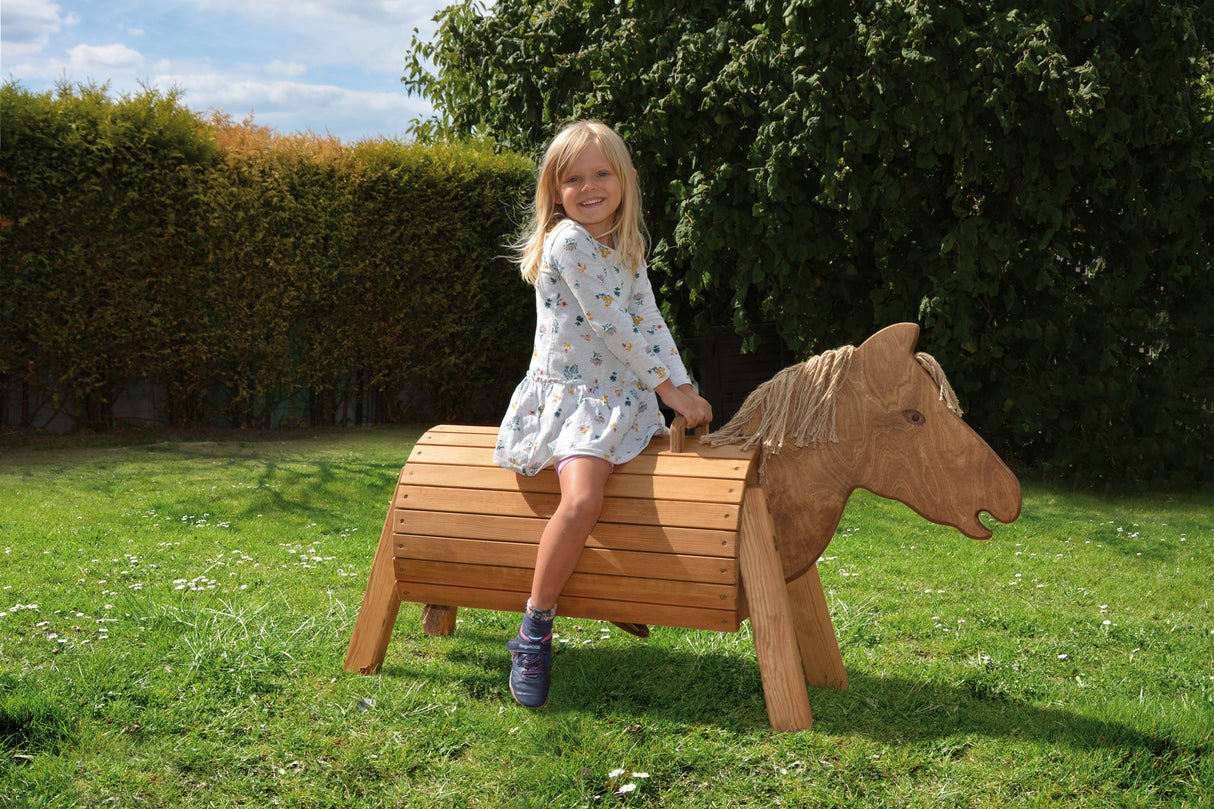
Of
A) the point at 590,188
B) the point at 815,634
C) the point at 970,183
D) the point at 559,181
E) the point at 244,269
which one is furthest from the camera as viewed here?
the point at 244,269

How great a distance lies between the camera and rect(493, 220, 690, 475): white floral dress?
3.35 m

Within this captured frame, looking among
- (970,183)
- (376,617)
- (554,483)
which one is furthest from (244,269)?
(554,483)

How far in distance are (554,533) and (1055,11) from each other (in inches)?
235

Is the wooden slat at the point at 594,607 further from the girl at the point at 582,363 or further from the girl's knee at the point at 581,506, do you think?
the girl's knee at the point at 581,506

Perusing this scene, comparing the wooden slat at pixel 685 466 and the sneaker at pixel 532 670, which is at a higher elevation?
the wooden slat at pixel 685 466

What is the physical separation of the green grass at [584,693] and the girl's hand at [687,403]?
980 mm

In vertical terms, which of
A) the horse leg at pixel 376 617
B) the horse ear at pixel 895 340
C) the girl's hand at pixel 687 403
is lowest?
the horse leg at pixel 376 617

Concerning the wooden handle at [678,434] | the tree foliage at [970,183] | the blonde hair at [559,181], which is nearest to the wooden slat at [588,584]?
the wooden handle at [678,434]

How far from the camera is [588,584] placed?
3.33 m

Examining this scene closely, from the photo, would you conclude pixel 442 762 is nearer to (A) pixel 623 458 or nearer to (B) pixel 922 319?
(A) pixel 623 458

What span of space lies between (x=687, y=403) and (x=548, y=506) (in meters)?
0.58

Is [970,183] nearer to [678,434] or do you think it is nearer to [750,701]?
[678,434]

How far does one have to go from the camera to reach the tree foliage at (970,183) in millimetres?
7078

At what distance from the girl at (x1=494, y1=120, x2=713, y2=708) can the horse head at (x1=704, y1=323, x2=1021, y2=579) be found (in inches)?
12.3
